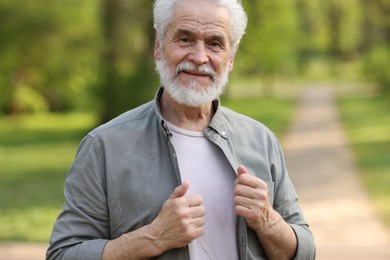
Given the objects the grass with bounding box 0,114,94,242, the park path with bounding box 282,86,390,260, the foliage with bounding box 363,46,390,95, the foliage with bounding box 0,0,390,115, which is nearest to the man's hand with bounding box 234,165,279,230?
the park path with bounding box 282,86,390,260

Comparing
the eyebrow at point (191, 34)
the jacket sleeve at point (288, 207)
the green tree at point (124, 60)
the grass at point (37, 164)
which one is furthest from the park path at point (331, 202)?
the eyebrow at point (191, 34)

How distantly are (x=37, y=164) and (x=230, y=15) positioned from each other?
13.1 m

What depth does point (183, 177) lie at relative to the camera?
2350mm

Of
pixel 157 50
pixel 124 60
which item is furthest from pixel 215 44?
pixel 124 60

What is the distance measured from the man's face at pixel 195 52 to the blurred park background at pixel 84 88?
599 centimetres

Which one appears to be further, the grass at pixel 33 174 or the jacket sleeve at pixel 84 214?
the grass at pixel 33 174

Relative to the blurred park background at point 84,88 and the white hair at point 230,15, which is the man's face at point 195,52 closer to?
the white hair at point 230,15

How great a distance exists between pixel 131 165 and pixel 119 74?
16.0 m

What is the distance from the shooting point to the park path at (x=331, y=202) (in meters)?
7.47

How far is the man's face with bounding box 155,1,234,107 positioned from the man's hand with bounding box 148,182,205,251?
35 cm

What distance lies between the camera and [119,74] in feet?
59.6

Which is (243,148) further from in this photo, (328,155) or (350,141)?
(350,141)

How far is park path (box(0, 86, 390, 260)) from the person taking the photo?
24.5ft

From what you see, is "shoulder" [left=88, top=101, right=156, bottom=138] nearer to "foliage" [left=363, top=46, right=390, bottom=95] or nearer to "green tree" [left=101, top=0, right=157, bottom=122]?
"green tree" [left=101, top=0, right=157, bottom=122]
